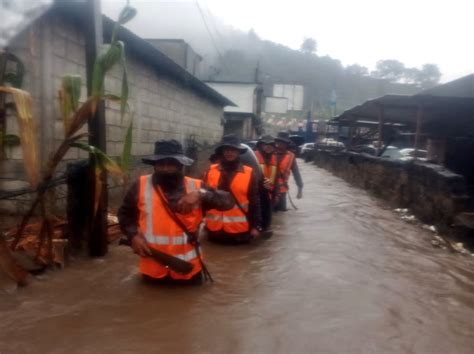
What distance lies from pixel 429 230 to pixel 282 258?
3.40 metres

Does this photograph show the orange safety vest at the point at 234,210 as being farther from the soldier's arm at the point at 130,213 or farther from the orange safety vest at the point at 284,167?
the orange safety vest at the point at 284,167

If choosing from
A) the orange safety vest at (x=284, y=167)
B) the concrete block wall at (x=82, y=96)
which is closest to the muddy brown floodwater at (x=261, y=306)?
the concrete block wall at (x=82, y=96)

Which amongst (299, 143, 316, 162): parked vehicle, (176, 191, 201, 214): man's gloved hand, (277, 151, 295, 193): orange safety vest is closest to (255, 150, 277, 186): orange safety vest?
(277, 151, 295, 193): orange safety vest

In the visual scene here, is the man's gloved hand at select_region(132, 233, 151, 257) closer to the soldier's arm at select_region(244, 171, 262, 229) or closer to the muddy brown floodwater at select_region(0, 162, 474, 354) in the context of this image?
the muddy brown floodwater at select_region(0, 162, 474, 354)

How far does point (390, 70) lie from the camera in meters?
92.7

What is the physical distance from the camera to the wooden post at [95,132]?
490cm

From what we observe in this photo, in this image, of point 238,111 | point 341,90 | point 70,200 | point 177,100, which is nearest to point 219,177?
point 70,200

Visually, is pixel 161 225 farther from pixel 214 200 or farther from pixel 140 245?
pixel 214 200

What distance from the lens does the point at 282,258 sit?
592 centimetres

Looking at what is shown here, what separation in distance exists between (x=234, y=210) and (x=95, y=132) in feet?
6.71

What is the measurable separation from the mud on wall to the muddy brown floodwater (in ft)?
4.30

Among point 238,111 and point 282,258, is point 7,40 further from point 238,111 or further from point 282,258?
point 238,111

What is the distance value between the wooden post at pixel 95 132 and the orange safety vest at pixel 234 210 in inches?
54.7

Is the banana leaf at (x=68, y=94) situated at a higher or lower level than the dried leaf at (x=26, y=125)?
higher
